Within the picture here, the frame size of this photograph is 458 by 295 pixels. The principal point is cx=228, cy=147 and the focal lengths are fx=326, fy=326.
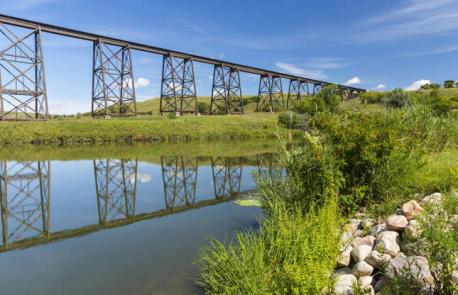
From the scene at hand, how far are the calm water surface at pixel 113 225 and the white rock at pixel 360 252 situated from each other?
2027 millimetres

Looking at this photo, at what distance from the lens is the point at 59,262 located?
16.0ft

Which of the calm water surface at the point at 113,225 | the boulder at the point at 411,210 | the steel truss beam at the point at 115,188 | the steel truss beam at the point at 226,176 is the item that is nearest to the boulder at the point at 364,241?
the boulder at the point at 411,210

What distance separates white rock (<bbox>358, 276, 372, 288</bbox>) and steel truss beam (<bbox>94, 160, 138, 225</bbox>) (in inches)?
207

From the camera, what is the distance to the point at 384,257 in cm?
362

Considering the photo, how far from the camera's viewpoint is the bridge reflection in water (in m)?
6.35

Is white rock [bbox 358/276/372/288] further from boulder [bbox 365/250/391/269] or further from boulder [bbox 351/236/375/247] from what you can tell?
boulder [bbox 351/236/375/247]

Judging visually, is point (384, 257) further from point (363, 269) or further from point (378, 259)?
point (363, 269)

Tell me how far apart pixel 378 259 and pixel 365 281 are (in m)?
0.30

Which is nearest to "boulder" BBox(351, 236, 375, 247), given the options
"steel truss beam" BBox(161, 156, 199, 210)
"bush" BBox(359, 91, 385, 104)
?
"steel truss beam" BBox(161, 156, 199, 210)

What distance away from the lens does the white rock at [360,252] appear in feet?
12.7

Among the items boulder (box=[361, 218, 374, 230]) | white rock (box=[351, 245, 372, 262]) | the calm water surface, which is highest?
boulder (box=[361, 218, 374, 230])

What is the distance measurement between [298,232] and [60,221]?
5351mm

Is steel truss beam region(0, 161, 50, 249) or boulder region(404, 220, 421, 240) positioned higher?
boulder region(404, 220, 421, 240)

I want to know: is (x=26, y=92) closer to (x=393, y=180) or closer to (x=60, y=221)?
(x=60, y=221)
